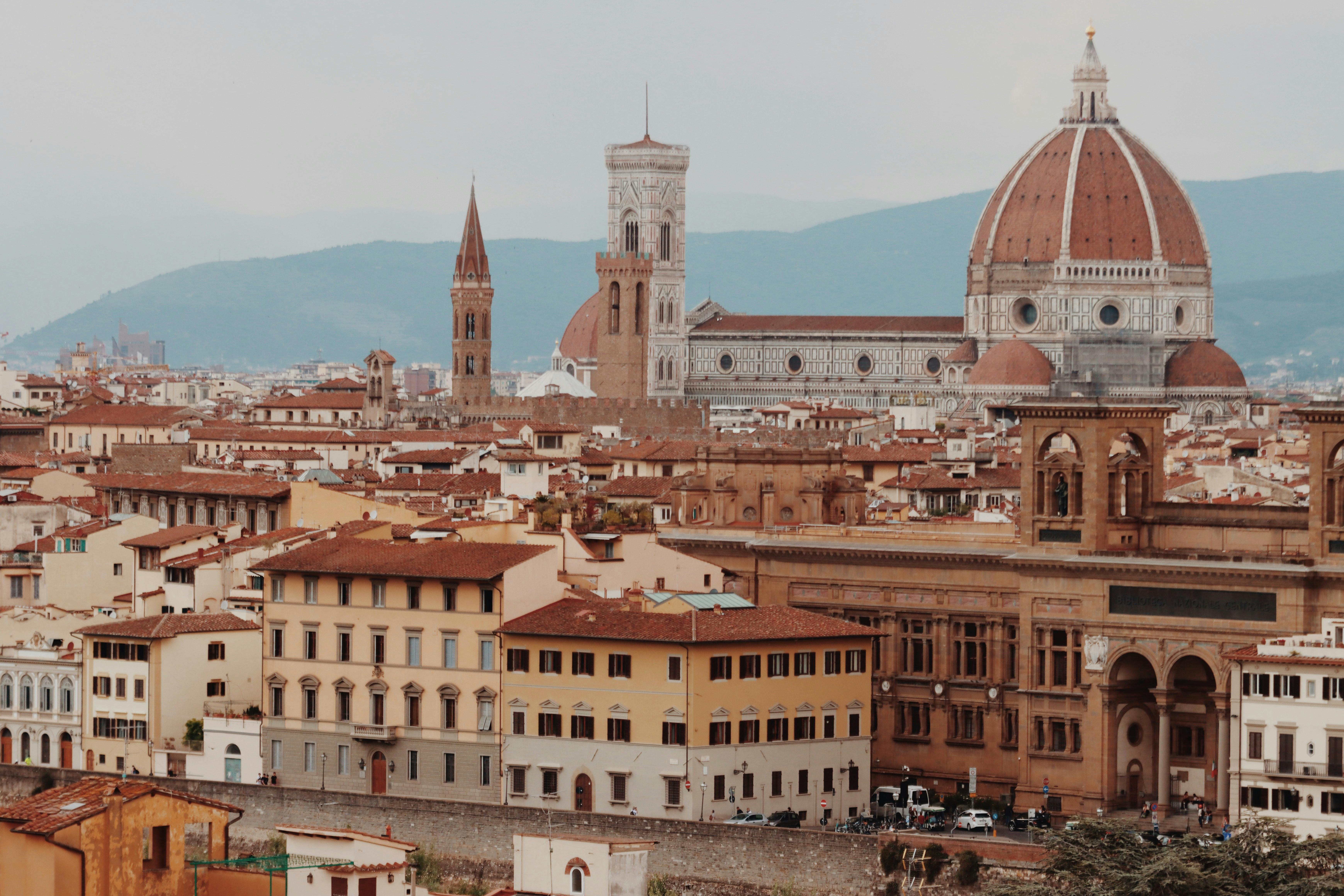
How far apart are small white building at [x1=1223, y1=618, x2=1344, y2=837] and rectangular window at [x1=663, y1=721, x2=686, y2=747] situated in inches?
340

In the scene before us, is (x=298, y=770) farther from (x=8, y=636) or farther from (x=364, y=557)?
(x=8, y=636)

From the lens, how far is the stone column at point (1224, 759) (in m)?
46.3

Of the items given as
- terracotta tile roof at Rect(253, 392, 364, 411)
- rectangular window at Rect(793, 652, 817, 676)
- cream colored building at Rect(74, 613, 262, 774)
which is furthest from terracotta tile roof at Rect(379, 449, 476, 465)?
rectangular window at Rect(793, 652, 817, 676)

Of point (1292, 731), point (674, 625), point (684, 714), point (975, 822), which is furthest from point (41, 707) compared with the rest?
point (1292, 731)

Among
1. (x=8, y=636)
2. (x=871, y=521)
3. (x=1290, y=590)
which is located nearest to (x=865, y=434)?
(x=871, y=521)

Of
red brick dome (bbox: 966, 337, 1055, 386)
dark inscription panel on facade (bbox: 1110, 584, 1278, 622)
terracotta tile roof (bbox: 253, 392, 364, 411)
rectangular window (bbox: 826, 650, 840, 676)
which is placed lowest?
rectangular window (bbox: 826, 650, 840, 676)

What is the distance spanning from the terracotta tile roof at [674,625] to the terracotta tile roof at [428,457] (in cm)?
4577

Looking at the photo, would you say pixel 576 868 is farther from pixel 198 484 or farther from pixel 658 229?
pixel 658 229

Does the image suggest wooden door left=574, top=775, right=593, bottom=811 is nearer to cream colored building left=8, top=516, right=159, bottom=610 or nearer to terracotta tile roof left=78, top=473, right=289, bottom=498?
cream colored building left=8, top=516, right=159, bottom=610

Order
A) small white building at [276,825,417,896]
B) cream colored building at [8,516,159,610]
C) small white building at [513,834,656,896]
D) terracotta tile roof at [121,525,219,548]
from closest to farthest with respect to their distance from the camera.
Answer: small white building at [276,825,417,896] < small white building at [513,834,656,896] < terracotta tile roof at [121,525,219,548] < cream colored building at [8,516,159,610]

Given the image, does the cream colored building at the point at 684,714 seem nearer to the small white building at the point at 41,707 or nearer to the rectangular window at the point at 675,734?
the rectangular window at the point at 675,734

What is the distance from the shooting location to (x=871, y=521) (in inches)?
2522

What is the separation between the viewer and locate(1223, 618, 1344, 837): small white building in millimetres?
43844

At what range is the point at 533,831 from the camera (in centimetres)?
4547
